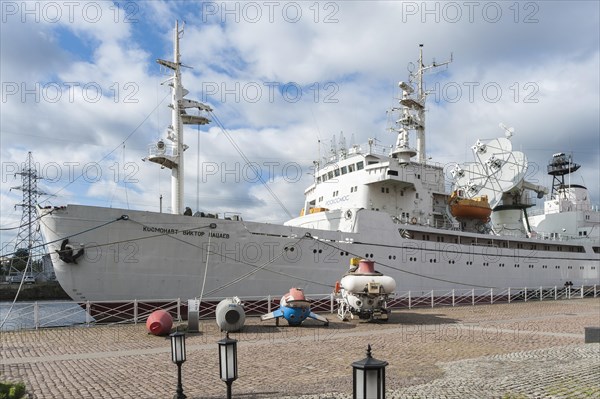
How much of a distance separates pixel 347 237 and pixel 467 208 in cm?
1109

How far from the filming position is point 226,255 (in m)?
19.7

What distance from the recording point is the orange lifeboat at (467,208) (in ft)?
98.5

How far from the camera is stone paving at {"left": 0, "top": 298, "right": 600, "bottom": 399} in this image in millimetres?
7266

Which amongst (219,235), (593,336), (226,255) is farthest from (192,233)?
(593,336)

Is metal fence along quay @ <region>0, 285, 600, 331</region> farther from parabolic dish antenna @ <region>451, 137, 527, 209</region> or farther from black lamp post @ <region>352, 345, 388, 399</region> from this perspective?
black lamp post @ <region>352, 345, 388, 399</region>

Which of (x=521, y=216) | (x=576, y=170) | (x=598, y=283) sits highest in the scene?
(x=576, y=170)

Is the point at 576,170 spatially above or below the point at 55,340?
above

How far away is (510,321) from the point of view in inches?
701

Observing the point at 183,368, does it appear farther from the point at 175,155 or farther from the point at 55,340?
the point at 175,155

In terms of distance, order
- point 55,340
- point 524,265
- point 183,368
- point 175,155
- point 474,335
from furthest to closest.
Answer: point 524,265 < point 175,155 < point 474,335 < point 55,340 < point 183,368

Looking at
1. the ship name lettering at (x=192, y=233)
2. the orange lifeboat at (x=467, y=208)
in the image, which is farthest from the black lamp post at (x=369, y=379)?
the orange lifeboat at (x=467, y=208)

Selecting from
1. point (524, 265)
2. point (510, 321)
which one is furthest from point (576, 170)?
point (510, 321)

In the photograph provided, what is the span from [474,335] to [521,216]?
1078 inches

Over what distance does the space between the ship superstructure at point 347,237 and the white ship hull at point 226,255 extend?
0.05 metres
